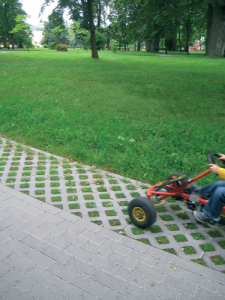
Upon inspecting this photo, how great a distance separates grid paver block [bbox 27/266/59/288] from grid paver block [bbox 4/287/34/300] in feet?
0.67

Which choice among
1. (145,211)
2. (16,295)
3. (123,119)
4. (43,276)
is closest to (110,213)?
(145,211)

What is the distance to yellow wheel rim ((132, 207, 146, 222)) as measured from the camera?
12.5 feet

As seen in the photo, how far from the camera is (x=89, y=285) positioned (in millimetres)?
2842

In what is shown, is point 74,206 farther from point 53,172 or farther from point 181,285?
point 181,285

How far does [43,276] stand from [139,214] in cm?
157

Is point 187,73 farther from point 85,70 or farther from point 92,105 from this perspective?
point 92,105

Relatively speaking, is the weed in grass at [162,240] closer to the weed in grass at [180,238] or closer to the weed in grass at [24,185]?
the weed in grass at [180,238]

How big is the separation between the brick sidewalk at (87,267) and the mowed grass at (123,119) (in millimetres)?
2091

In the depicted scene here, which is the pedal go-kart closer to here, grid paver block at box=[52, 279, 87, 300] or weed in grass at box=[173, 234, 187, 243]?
weed in grass at box=[173, 234, 187, 243]

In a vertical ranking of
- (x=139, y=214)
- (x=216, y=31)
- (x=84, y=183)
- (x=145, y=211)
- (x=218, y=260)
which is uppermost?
(x=216, y=31)

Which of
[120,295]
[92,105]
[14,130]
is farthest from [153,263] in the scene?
[92,105]

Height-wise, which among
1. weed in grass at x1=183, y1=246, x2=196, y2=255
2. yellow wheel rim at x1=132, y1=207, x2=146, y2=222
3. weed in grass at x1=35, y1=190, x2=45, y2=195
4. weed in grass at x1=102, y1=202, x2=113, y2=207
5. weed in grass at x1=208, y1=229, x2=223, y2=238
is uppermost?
yellow wheel rim at x1=132, y1=207, x2=146, y2=222

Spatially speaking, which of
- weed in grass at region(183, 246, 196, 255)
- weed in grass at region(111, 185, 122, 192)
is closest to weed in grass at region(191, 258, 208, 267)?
weed in grass at region(183, 246, 196, 255)

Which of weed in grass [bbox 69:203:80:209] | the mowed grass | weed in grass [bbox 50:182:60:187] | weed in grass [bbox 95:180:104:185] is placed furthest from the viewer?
the mowed grass
